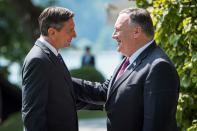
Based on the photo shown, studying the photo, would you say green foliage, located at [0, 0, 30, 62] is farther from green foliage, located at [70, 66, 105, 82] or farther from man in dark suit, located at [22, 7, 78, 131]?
man in dark suit, located at [22, 7, 78, 131]

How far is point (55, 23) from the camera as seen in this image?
4344 mm

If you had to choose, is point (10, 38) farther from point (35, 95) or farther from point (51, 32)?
point (35, 95)

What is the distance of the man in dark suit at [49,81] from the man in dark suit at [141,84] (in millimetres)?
331

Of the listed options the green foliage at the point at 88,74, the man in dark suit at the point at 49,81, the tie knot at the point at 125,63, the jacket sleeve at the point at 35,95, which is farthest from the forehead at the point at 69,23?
the green foliage at the point at 88,74

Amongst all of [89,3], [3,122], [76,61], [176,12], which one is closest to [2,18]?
[76,61]

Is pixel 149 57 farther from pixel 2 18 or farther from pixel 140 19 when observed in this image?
pixel 2 18

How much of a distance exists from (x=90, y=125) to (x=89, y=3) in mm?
22129

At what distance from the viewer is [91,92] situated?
4.87m

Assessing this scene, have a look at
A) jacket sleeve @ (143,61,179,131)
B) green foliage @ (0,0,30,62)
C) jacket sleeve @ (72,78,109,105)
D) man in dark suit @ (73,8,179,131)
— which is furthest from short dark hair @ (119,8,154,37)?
green foliage @ (0,0,30,62)

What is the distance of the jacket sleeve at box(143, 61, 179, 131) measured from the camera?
3.90 m

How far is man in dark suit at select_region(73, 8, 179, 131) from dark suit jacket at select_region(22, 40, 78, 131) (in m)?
0.31

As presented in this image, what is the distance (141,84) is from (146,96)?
0.11m

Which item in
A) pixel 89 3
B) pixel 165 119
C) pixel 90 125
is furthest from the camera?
pixel 89 3

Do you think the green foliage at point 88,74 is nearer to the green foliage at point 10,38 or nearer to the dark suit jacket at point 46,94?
→ the green foliage at point 10,38
